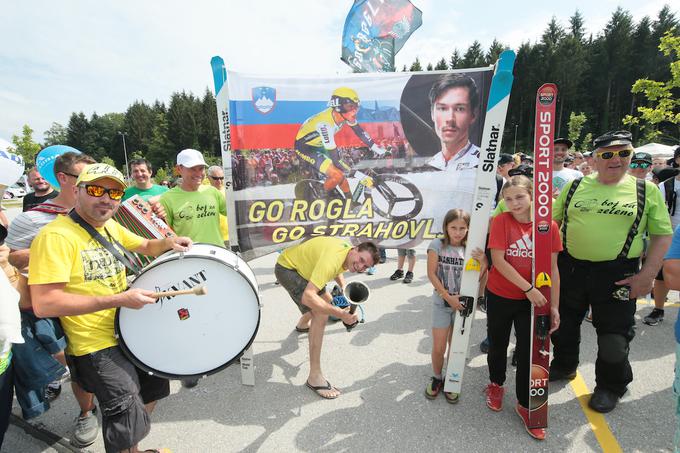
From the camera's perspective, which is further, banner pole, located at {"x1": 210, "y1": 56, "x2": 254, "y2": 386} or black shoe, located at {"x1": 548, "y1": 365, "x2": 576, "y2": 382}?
black shoe, located at {"x1": 548, "y1": 365, "x2": 576, "y2": 382}

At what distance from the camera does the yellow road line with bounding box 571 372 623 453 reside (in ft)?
7.85

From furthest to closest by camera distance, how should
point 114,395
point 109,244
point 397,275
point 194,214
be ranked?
point 397,275
point 194,214
point 109,244
point 114,395

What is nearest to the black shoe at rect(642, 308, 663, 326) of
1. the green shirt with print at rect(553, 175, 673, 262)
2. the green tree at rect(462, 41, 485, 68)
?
the green shirt with print at rect(553, 175, 673, 262)

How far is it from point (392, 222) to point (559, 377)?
2.22 metres

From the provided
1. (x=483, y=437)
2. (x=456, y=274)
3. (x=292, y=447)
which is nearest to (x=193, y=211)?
(x=292, y=447)

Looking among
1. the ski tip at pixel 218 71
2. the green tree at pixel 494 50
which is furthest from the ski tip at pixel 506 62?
the green tree at pixel 494 50

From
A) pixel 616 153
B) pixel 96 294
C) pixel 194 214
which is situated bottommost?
pixel 96 294

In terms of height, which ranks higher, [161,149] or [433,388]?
[161,149]

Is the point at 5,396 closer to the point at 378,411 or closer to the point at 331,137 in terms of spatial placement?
the point at 378,411

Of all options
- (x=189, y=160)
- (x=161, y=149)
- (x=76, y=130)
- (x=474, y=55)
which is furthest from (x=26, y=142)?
(x=76, y=130)

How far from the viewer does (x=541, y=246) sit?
7.79 ft

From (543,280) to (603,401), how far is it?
50.7 inches

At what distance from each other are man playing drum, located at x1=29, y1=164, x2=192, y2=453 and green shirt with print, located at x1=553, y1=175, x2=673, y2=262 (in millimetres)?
3218

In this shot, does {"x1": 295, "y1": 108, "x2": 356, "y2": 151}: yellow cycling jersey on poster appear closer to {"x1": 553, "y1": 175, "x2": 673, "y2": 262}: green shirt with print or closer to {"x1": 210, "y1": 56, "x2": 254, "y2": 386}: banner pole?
{"x1": 210, "y1": 56, "x2": 254, "y2": 386}: banner pole
